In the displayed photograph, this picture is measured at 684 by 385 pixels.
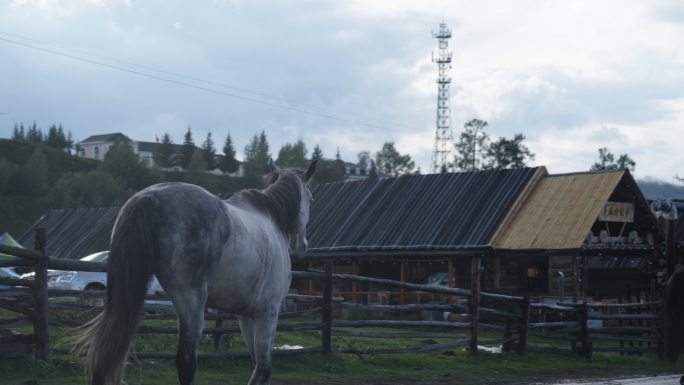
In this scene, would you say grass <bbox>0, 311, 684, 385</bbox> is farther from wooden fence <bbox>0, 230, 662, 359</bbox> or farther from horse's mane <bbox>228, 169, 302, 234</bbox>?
horse's mane <bbox>228, 169, 302, 234</bbox>

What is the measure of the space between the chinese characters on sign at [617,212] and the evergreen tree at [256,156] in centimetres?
8512

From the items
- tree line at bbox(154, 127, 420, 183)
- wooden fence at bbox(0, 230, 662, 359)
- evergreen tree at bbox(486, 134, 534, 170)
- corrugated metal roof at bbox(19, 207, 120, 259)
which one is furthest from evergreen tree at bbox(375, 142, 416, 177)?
wooden fence at bbox(0, 230, 662, 359)

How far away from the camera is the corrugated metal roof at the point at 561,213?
26.5 metres

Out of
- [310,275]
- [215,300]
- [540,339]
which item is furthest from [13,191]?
[215,300]

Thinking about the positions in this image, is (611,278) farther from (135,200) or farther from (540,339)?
(135,200)

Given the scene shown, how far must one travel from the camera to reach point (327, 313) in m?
14.1

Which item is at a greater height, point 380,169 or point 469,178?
point 380,169

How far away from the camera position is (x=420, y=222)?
3088 cm

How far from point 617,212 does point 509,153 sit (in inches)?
2127

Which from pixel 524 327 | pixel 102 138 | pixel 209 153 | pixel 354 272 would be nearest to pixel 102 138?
pixel 102 138

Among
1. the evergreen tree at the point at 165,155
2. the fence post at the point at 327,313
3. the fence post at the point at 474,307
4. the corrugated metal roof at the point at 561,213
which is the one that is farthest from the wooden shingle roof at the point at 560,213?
the evergreen tree at the point at 165,155

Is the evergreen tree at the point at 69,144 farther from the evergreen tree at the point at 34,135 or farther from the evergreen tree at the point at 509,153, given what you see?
the evergreen tree at the point at 509,153

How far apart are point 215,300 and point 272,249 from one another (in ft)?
2.82

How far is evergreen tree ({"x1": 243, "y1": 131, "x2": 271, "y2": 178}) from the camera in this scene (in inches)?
4719
